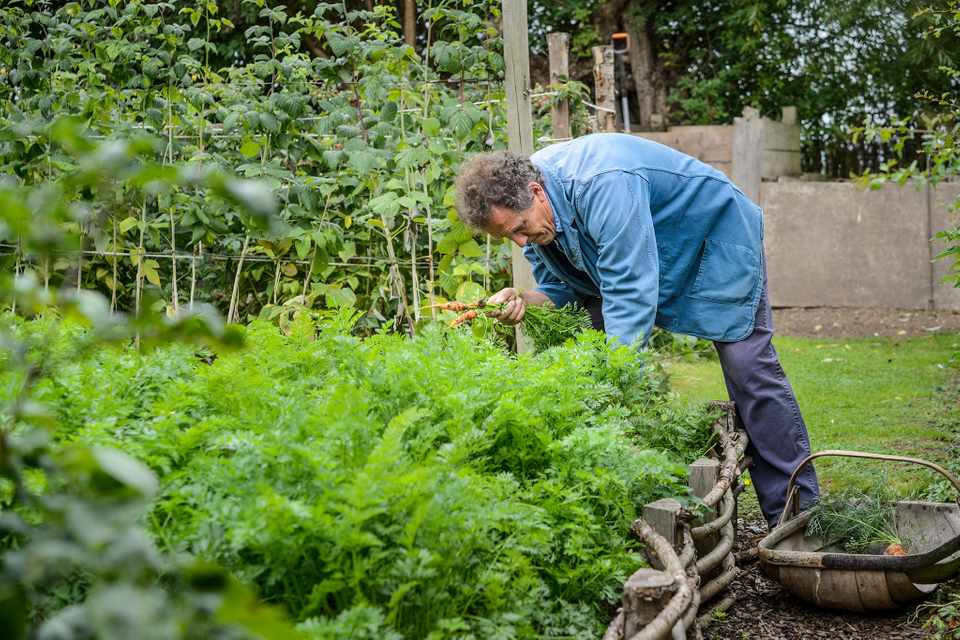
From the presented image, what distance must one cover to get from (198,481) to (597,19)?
537 inches

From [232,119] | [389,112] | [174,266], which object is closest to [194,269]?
[174,266]

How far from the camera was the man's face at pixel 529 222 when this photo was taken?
3.45 metres

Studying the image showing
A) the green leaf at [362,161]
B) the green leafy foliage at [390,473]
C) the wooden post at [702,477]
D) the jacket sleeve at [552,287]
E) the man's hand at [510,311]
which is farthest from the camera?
the green leaf at [362,161]

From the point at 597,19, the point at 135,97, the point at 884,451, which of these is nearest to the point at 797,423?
the point at 884,451

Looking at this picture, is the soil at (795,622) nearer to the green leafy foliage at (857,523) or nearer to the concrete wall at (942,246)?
the green leafy foliage at (857,523)

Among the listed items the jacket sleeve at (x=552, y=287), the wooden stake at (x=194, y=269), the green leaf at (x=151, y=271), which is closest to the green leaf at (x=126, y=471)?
the jacket sleeve at (x=552, y=287)

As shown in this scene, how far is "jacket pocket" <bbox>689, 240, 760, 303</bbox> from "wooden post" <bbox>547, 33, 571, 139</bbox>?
2.44m

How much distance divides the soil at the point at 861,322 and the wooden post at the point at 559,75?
13.5 ft

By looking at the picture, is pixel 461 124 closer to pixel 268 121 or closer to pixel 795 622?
pixel 268 121

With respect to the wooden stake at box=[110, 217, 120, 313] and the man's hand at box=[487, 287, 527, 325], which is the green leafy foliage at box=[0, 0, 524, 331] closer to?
the wooden stake at box=[110, 217, 120, 313]

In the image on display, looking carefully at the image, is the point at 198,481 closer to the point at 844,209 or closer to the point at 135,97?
the point at 135,97

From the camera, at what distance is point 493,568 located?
190cm

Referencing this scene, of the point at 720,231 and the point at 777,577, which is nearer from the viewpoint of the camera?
the point at 777,577

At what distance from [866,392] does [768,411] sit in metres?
3.29
